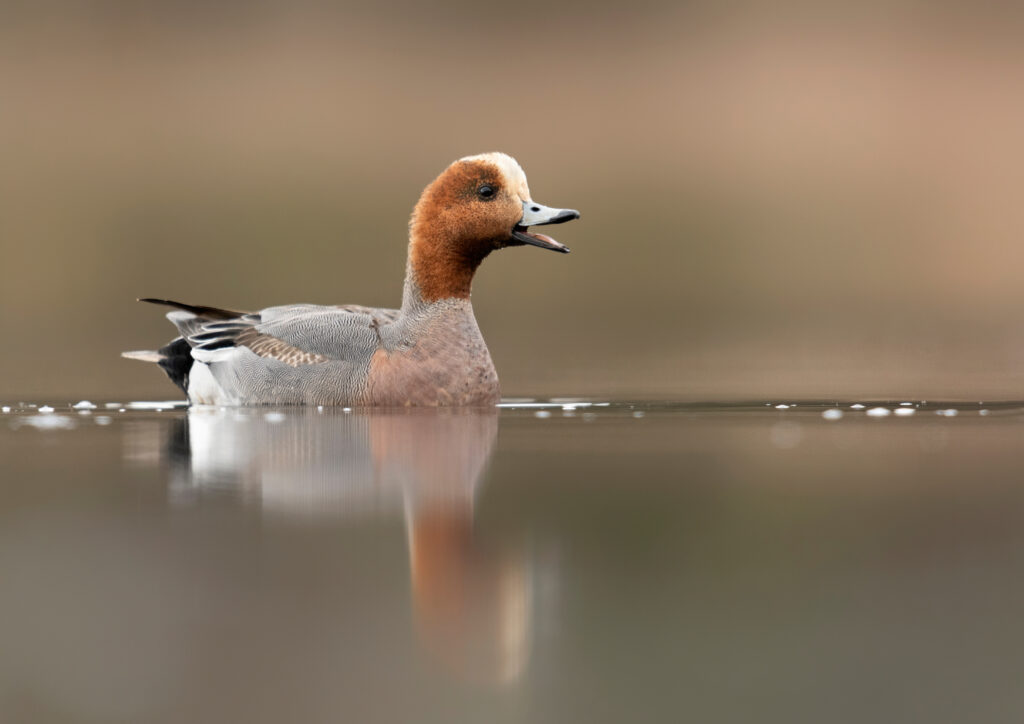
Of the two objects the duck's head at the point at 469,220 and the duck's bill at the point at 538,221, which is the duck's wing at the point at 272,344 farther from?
the duck's bill at the point at 538,221

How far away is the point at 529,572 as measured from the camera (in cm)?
344

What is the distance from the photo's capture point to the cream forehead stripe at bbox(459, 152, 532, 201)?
24.8 ft

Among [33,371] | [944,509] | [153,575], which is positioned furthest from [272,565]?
[33,371]

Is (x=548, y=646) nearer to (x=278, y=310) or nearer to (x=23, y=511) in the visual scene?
(x=23, y=511)

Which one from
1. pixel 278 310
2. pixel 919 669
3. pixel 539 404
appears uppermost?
pixel 278 310

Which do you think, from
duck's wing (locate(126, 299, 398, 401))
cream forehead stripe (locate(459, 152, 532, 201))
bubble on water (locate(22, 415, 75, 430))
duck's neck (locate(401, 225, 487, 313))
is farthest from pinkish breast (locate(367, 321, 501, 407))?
bubble on water (locate(22, 415, 75, 430))

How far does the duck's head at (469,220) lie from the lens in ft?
24.7

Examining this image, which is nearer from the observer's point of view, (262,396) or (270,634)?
(270,634)

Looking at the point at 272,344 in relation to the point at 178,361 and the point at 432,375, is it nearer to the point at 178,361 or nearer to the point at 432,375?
the point at 178,361

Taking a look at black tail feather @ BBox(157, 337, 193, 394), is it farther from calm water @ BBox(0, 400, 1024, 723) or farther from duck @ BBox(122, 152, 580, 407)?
calm water @ BBox(0, 400, 1024, 723)

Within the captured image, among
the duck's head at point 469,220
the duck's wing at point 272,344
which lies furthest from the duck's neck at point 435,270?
the duck's wing at point 272,344

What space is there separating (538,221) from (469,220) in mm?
357

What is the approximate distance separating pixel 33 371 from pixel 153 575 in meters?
6.05

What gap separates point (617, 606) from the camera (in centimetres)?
319
